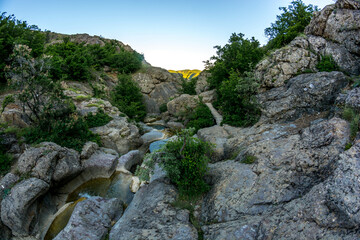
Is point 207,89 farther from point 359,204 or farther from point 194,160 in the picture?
point 359,204

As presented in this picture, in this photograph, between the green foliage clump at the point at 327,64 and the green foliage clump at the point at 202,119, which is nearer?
the green foliage clump at the point at 327,64

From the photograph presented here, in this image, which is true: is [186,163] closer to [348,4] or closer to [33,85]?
[33,85]

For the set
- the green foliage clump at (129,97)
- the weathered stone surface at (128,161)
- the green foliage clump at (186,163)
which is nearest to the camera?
the green foliage clump at (186,163)

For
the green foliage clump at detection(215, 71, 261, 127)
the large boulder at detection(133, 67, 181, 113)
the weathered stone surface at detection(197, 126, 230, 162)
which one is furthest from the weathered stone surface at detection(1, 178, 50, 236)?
the large boulder at detection(133, 67, 181, 113)

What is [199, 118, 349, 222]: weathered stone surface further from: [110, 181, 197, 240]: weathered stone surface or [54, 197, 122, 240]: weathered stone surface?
[54, 197, 122, 240]: weathered stone surface

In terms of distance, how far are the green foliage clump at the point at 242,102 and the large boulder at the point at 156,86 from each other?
59.2 ft

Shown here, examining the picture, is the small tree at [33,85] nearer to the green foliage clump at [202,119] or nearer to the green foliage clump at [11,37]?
the green foliage clump at [11,37]

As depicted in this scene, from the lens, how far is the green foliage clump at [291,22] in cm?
1780

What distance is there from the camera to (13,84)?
40.0 ft

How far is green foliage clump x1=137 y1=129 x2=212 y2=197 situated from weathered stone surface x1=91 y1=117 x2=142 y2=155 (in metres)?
8.82

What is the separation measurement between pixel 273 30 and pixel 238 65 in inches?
353

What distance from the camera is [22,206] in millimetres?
8477

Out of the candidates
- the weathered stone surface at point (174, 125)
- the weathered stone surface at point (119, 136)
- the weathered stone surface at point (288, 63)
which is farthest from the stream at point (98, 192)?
the weathered stone surface at point (174, 125)

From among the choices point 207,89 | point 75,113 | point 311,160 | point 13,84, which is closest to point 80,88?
point 75,113
